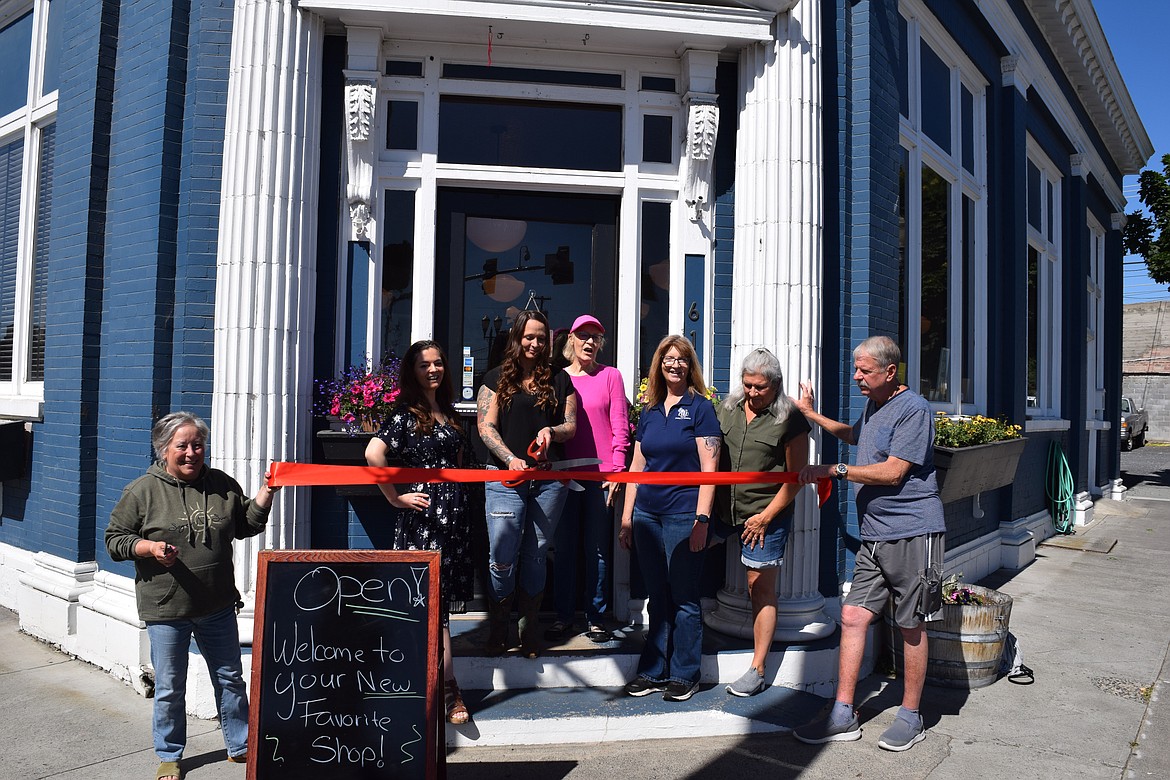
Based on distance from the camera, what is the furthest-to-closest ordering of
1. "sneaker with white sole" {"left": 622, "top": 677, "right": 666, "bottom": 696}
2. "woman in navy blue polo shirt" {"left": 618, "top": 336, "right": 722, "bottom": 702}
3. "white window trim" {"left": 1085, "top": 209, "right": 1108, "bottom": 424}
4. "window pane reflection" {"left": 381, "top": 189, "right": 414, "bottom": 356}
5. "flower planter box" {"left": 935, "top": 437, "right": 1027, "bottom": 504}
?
"white window trim" {"left": 1085, "top": 209, "right": 1108, "bottom": 424}, "flower planter box" {"left": 935, "top": 437, "right": 1027, "bottom": 504}, "window pane reflection" {"left": 381, "top": 189, "right": 414, "bottom": 356}, "sneaker with white sole" {"left": 622, "top": 677, "right": 666, "bottom": 696}, "woman in navy blue polo shirt" {"left": 618, "top": 336, "right": 722, "bottom": 702}

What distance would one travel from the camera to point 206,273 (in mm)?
4641

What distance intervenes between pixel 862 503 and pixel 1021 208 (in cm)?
615

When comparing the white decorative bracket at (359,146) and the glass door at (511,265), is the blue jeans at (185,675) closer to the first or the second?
the glass door at (511,265)

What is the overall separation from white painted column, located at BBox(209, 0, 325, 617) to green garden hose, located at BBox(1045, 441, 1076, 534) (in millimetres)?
9672

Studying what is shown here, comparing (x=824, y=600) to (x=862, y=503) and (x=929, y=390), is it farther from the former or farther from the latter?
(x=929, y=390)

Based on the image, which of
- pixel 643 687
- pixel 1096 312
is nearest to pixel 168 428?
pixel 643 687

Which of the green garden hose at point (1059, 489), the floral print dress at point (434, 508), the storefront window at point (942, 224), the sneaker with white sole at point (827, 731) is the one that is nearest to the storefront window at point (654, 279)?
the floral print dress at point (434, 508)

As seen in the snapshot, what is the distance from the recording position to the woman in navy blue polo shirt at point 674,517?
4.08 meters

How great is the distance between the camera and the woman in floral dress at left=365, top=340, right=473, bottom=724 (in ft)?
12.5

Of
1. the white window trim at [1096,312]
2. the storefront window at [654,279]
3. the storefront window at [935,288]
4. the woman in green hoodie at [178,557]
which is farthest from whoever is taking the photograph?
the white window trim at [1096,312]

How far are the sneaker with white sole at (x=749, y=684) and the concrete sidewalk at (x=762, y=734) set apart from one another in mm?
73

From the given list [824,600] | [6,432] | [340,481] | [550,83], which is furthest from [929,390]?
[6,432]

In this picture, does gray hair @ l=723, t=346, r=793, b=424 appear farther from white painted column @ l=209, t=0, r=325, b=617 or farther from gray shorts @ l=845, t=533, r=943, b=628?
white painted column @ l=209, t=0, r=325, b=617

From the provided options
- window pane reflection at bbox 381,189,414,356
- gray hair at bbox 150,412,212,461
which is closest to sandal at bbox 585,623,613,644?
window pane reflection at bbox 381,189,414,356
